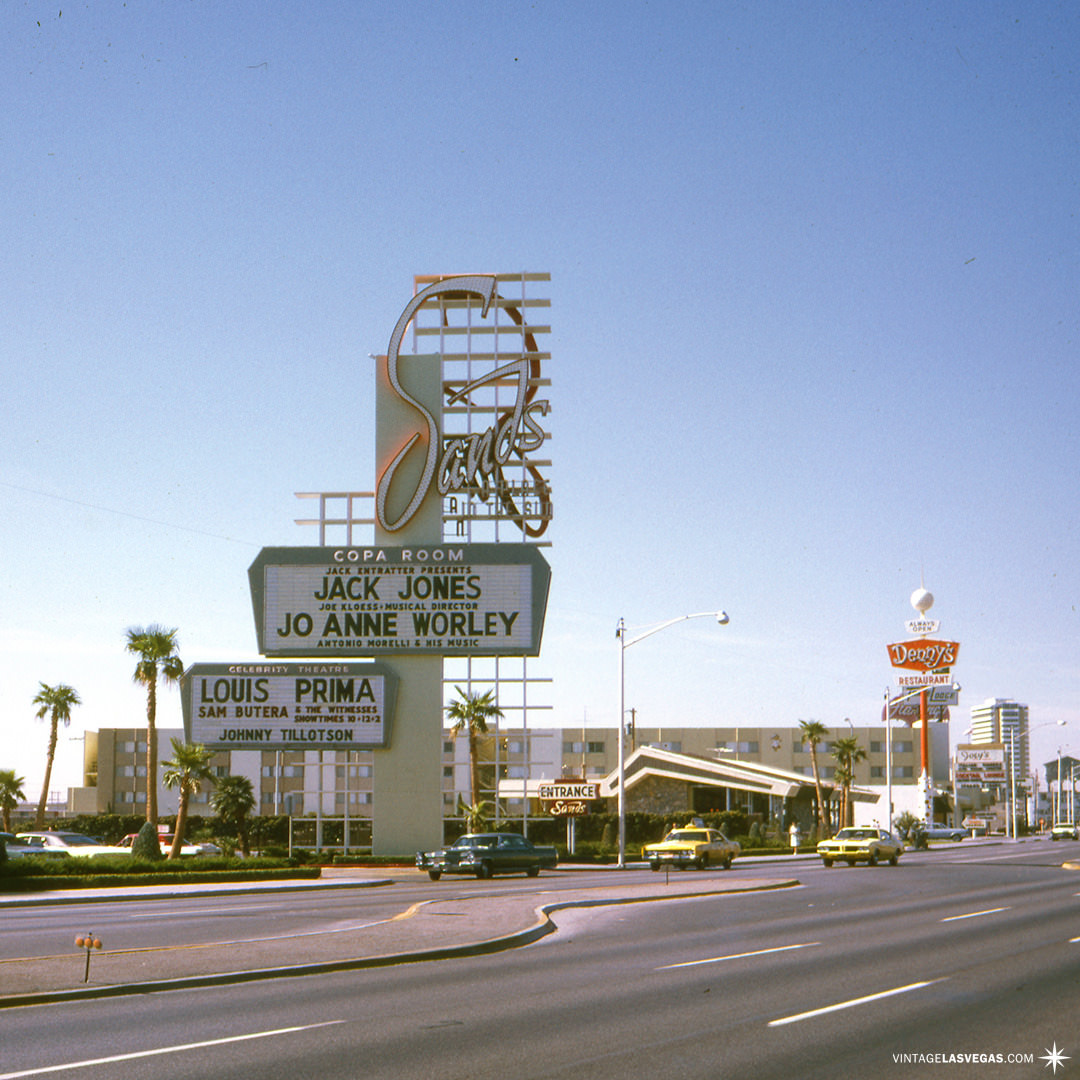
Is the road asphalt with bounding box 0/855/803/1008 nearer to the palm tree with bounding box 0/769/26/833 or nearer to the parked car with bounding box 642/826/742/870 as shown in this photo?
the parked car with bounding box 642/826/742/870

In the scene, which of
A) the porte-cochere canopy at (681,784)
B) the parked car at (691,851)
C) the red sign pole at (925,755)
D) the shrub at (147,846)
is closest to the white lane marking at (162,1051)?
the shrub at (147,846)

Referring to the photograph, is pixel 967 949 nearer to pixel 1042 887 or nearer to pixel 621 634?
pixel 1042 887

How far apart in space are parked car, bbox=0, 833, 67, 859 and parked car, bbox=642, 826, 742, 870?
844 inches

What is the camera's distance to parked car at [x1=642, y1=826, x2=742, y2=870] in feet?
156

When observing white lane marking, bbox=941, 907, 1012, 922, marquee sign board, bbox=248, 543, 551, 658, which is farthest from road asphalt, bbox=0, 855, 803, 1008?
marquee sign board, bbox=248, 543, 551, 658

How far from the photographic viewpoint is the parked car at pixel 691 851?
47.6 meters

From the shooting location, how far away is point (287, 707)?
168 ft

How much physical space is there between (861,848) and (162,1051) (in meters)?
44.6

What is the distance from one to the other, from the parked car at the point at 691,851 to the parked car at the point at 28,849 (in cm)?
2145

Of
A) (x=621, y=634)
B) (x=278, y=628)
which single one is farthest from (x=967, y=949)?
(x=278, y=628)

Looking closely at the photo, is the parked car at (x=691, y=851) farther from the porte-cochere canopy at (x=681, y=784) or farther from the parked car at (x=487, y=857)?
the porte-cochere canopy at (x=681, y=784)

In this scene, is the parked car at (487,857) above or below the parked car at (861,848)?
above

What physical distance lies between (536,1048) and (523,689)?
42334mm

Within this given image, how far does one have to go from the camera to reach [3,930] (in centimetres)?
2261
